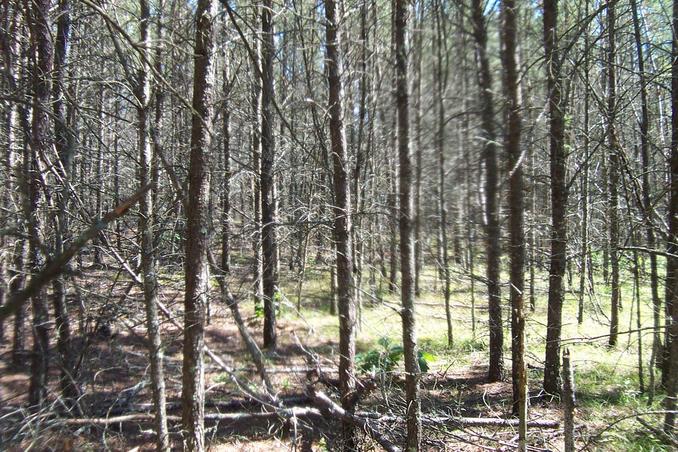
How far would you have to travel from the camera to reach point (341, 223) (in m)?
5.82

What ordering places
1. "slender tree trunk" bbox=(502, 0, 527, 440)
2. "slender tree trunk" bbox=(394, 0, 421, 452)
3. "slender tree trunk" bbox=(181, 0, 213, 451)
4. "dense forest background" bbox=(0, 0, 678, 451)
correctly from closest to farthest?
"slender tree trunk" bbox=(502, 0, 527, 440), "dense forest background" bbox=(0, 0, 678, 451), "slender tree trunk" bbox=(394, 0, 421, 452), "slender tree trunk" bbox=(181, 0, 213, 451)

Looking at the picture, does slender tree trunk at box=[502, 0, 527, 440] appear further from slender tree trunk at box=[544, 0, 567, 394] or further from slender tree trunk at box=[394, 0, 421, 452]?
slender tree trunk at box=[544, 0, 567, 394]

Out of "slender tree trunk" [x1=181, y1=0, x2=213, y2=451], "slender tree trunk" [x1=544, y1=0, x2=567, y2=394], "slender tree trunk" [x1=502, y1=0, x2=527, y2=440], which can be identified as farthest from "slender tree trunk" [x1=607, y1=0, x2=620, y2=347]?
"slender tree trunk" [x1=181, y1=0, x2=213, y2=451]

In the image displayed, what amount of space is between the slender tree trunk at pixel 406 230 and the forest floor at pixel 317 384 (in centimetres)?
35

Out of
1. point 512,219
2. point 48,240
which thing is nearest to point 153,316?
point 48,240

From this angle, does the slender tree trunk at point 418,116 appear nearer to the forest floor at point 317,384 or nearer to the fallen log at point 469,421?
the forest floor at point 317,384

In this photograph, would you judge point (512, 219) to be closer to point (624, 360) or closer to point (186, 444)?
point (186, 444)

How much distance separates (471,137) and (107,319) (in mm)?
3963

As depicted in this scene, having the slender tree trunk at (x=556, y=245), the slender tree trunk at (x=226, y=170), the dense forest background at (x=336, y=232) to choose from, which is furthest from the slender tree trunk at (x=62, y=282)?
the slender tree trunk at (x=556, y=245)

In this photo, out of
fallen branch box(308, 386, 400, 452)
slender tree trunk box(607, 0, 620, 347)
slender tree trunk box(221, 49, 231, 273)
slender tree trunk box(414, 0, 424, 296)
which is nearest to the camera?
slender tree trunk box(414, 0, 424, 296)

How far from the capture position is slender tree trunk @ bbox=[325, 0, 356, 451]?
5.61 metres

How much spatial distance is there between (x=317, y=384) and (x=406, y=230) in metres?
5.48

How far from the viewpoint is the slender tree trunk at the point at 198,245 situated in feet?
12.8

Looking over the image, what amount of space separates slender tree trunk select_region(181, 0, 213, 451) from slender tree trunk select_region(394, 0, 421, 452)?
1761 millimetres
